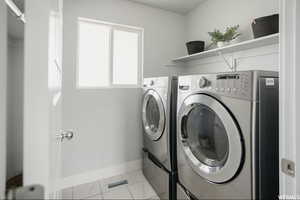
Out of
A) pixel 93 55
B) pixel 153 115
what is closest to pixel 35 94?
pixel 153 115

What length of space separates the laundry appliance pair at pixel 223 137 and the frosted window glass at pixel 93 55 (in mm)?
1096

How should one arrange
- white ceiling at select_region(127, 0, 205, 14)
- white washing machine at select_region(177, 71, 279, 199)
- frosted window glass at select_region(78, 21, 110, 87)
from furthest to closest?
white ceiling at select_region(127, 0, 205, 14)
frosted window glass at select_region(78, 21, 110, 87)
white washing machine at select_region(177, 71, 279, 199)

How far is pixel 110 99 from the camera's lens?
217 centimetres

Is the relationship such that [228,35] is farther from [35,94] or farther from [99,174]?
[99,174]

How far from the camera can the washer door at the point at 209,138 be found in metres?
0.90

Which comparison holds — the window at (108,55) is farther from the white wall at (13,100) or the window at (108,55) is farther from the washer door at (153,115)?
the white wall at (13,100)

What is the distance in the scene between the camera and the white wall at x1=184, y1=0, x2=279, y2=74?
1.55 metres

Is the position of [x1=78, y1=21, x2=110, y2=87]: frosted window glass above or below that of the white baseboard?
above

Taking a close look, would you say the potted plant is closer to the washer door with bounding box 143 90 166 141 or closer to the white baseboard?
the washer door with bounding box 143 90 166 141

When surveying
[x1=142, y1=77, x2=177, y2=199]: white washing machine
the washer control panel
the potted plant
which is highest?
the potted plant

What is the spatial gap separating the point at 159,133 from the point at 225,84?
37.0 inches

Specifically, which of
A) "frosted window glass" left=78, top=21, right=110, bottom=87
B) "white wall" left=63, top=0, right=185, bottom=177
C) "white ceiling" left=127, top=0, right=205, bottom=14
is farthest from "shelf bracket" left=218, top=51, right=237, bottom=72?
"frosted window glass" left=78, top=21, right=110, bottom=87

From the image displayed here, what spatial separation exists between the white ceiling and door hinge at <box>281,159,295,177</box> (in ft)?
7.59

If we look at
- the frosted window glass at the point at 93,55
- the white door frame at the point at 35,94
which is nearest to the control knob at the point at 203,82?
the white door frame at the point at 35,94
